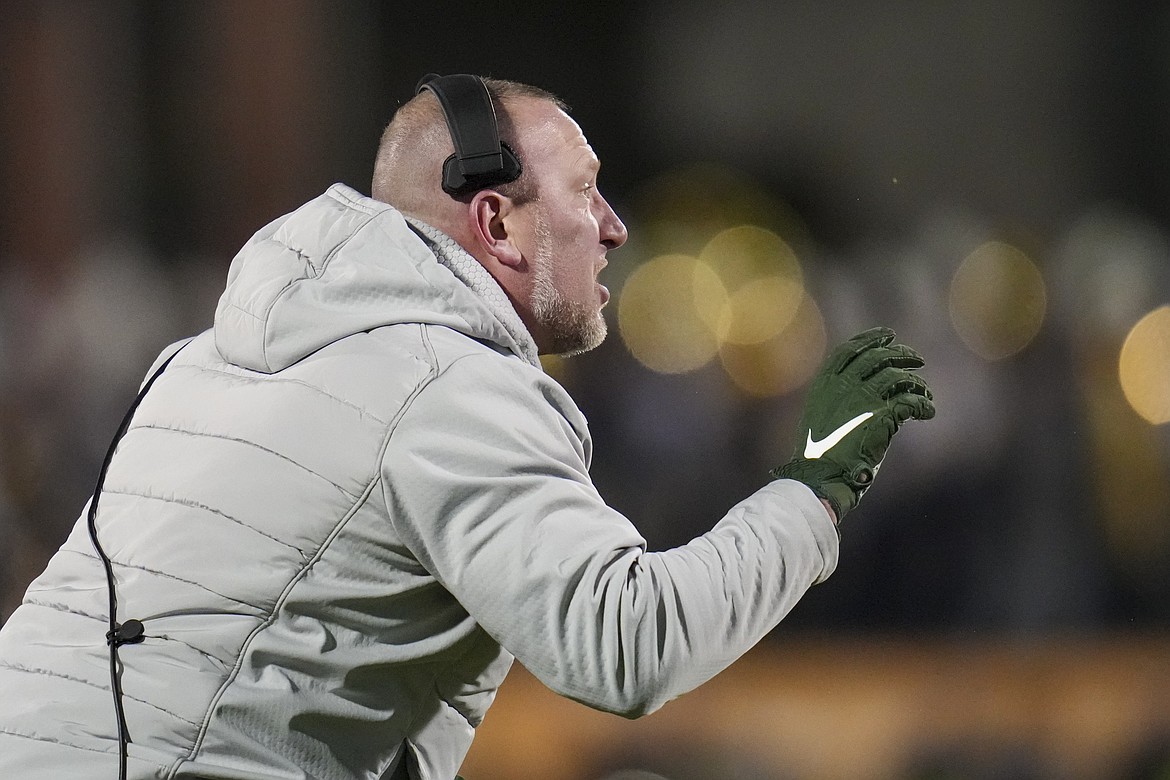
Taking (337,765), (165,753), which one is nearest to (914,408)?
(337,765)

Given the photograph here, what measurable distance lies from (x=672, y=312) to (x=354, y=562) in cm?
260

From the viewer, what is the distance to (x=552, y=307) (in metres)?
1.26

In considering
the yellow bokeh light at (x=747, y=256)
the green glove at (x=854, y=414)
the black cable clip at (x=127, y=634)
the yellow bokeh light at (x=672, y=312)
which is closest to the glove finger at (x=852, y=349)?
the green glove at (x=854, y=414)

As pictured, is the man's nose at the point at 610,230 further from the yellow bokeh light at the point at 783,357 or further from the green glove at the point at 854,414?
the yellow bokeh light at the point at 783,357

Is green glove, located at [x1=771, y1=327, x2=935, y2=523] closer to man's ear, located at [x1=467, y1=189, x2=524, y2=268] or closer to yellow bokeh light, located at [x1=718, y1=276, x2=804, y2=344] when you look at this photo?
man's ear, located at [x1=467, y1=189, x2=524, y2=268]

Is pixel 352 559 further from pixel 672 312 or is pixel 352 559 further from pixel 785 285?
pixel 785 285

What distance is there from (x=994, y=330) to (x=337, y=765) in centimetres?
264

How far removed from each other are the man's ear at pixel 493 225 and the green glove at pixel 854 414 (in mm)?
326

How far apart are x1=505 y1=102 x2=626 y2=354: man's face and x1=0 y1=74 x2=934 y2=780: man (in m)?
0.20

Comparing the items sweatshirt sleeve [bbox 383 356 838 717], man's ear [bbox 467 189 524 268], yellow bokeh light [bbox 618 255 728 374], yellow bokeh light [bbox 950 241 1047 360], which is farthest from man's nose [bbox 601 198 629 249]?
yellow bokeh light [bbox 950 241 1047 360]

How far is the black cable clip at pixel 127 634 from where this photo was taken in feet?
3.13

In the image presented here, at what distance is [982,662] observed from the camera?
9.89 ft

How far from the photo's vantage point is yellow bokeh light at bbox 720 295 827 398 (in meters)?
3.32

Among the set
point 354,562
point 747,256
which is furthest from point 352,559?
point 747,256
